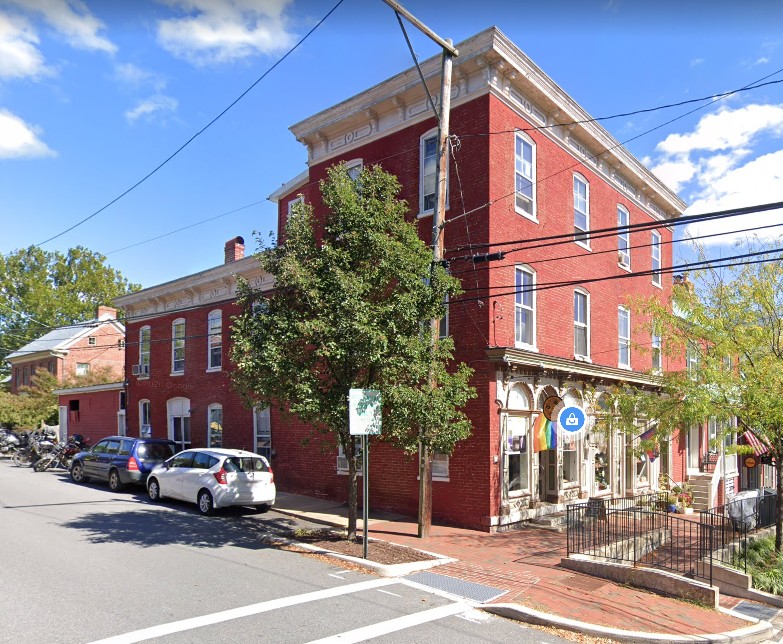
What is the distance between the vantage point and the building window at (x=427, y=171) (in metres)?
15.7

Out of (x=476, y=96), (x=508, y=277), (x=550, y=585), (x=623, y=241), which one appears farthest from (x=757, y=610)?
(x=623, y=241)

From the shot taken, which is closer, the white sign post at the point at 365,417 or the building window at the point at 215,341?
the white sign post at the point at 365,417

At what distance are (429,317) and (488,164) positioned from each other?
484 cm

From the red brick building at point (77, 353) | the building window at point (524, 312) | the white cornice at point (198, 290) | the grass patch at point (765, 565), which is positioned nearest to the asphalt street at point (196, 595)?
the grass patch at point (765, 565)

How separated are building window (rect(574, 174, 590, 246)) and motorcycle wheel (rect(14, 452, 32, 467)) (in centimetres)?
2513

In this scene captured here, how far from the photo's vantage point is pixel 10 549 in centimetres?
1045

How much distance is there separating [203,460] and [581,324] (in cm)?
1096

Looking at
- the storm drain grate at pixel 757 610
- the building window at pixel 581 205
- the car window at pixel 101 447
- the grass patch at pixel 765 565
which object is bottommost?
the storm drain grate at pixel 757 610

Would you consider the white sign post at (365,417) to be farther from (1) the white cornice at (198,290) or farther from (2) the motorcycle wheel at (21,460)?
(2) the motorcycle wheel at (21,460)

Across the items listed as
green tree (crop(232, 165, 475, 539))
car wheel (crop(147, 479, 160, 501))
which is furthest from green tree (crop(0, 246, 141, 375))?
green tree (crop(232, 165, 475, 539))

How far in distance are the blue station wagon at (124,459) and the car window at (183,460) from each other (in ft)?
8.93

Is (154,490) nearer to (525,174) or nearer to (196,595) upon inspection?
(196,595)

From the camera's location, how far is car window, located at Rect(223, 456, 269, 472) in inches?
584

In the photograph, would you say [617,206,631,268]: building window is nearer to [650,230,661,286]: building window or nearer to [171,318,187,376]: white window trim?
[650,230,661,286]: building window
